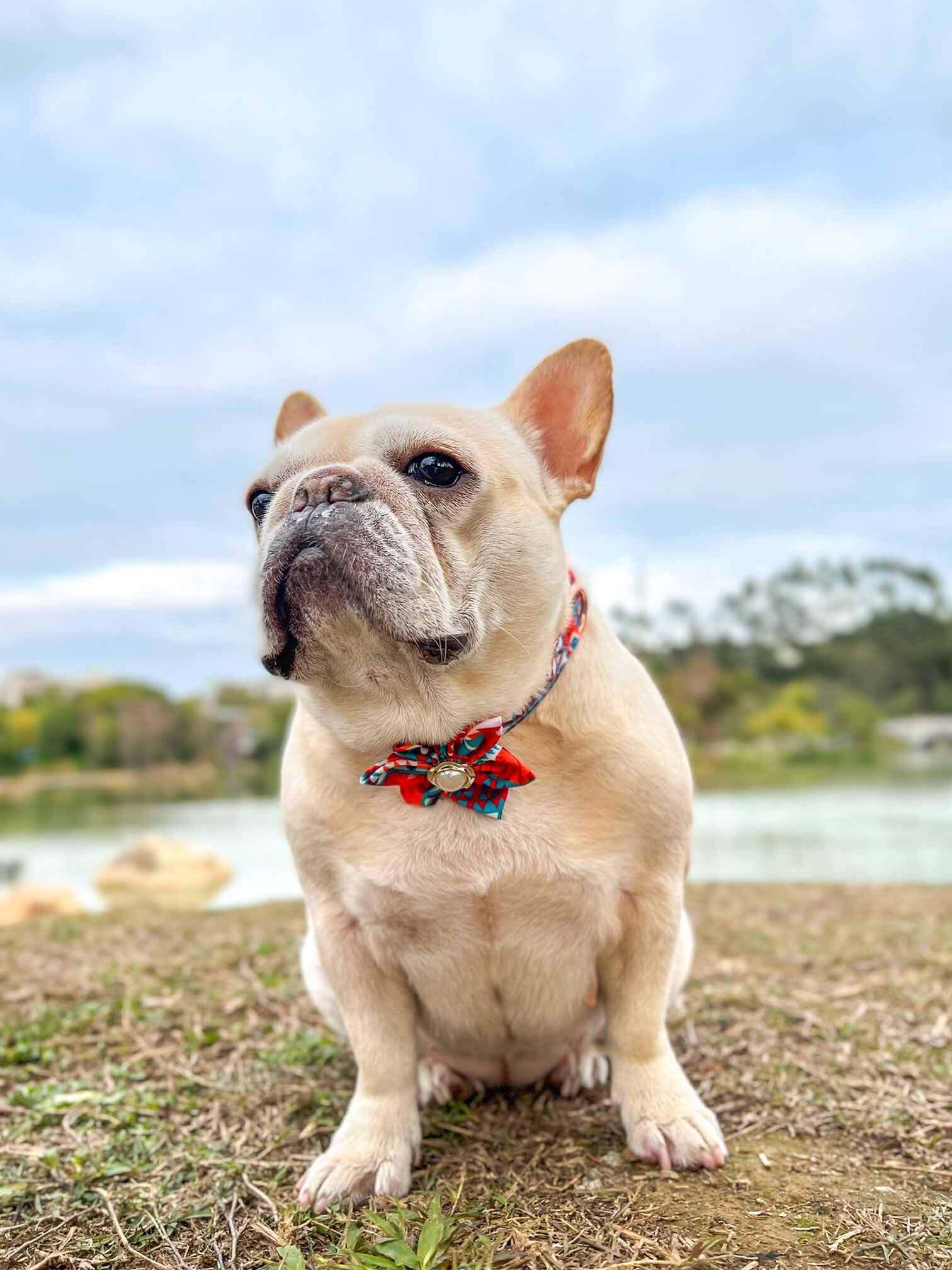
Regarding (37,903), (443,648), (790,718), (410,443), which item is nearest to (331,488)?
(410,443)

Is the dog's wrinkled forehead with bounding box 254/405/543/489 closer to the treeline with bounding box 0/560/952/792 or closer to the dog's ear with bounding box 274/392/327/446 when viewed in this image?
the dog's ear with bounding box 274/392/327/446

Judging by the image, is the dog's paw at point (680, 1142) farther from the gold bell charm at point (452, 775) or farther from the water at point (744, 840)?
the water at point (744, 840)

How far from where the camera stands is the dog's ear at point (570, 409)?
9.61ft

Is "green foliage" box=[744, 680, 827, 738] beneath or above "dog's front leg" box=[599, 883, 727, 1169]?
beneath

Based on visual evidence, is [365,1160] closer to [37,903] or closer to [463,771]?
[463,771]

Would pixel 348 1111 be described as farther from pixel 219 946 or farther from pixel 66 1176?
pixel 219 946

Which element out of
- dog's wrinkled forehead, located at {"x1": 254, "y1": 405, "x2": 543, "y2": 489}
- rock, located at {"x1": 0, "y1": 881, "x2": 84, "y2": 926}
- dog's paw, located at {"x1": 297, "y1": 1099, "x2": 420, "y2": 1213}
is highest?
dog's wrinkled forehead, located at {"x1": 254, "y1": 405, "x2": 543, "y2": 489}

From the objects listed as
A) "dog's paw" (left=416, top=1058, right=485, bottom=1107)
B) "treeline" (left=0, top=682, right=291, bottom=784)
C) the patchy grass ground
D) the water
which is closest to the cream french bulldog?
the patchy grass ground

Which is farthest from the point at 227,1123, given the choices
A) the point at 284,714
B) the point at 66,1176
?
the point at 284,714

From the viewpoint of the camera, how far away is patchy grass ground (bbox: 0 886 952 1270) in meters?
2.42

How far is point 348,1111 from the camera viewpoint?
294 centimetres

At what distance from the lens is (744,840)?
16953 mm

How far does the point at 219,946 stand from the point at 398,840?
10.3 feet

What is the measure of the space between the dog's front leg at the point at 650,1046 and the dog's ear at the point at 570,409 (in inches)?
46.9
